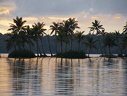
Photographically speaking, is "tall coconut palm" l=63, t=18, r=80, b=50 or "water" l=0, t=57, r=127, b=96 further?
"tall coconut palm" l=63, t=18, r=80, b=50

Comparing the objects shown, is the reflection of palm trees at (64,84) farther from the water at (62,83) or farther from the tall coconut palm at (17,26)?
the tall coconut palm at (17,26)

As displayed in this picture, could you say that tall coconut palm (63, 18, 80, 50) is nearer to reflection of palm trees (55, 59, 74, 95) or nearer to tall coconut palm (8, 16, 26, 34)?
tall coconut palm (8, 16, 26, 34)

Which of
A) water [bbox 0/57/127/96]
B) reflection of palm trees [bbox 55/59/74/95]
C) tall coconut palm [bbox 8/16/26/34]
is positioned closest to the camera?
water [bbox 0/57/127/96]

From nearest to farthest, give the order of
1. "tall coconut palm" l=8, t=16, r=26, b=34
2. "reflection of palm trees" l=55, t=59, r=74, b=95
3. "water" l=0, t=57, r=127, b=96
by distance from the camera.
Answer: "water" l=0, t=57, r=127, b=96 < "reflection of palm trees" l=55, t=59, r=74, b=95 < "tall coconut palm" l=8, t=16, r=26, b=34

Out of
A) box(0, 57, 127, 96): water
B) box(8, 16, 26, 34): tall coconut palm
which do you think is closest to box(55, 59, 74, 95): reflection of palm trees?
box(0, 57, 127, 96): water

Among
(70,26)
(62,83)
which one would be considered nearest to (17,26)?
(70,26)

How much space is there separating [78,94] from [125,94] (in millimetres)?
2351

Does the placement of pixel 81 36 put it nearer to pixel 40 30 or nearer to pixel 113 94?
pixel 40 30

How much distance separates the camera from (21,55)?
10550 cm

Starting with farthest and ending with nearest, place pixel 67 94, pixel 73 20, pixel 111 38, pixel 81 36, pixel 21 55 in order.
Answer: pixel 111 38 < pixel 81 36 < pixel 73 20 < pixel 21 55 < pixel 67 94

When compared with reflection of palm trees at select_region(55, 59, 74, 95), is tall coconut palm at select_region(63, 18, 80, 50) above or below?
above

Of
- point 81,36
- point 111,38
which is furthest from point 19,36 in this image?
point 111,38

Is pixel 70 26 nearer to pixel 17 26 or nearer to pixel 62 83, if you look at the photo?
pixel 17 26

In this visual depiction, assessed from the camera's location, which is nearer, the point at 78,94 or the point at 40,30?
the point at 78,94
